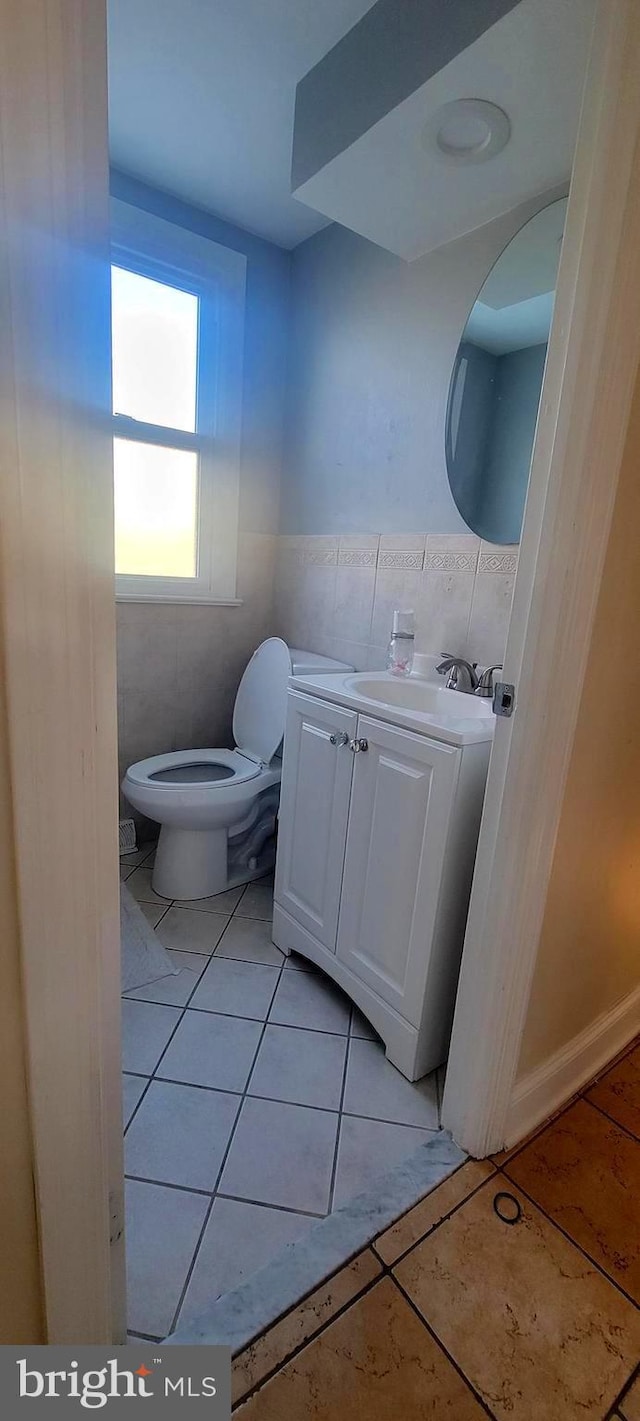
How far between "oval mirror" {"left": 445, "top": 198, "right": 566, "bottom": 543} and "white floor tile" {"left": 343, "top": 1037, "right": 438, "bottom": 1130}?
4.33 ft

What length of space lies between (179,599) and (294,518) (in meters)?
0.55

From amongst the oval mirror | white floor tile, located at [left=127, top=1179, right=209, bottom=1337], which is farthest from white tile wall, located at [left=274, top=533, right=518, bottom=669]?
white floor tile, located at [left=127, top=1179, right=209, bottom=1337]

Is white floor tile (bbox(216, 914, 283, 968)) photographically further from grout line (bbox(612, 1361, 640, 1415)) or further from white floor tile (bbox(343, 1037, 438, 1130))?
grout line (bbox(612, 1361, 640, 1415))

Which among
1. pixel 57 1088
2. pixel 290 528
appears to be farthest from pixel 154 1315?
pixel 290 528

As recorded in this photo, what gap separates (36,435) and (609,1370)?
1386 mm

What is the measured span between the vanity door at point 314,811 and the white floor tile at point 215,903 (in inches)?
13.0

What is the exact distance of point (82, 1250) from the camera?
61 centimetres

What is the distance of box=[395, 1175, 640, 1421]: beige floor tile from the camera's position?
2.66 feet

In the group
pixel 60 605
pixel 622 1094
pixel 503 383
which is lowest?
pixel 622 1094

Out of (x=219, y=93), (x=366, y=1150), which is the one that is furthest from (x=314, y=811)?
(x=219, y=93)

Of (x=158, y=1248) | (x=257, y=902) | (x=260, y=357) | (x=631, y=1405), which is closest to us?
(x=631, y=1405)

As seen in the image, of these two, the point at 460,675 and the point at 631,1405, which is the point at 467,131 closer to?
the point at 460,675

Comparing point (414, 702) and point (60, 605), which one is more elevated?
point (60, 605)

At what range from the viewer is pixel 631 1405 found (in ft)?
2.63
